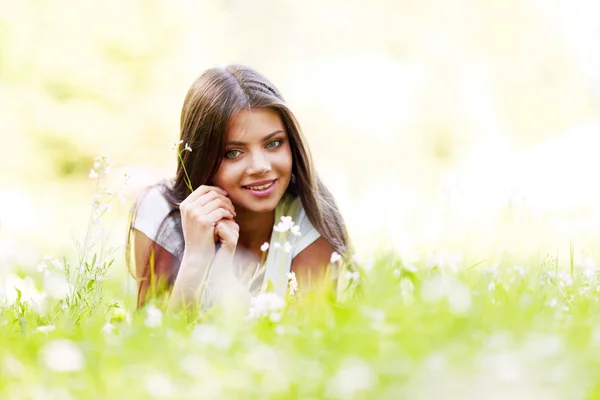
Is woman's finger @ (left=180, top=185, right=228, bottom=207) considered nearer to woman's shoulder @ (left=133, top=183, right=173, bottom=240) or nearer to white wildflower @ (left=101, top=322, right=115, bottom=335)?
woman's shoulder @ (left=133, top=183, right=173, bottom=240)

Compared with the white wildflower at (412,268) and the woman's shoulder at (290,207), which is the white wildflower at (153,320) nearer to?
the white wildflower at (412,268)

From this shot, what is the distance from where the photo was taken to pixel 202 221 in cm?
325

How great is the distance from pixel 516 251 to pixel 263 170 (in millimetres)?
1113

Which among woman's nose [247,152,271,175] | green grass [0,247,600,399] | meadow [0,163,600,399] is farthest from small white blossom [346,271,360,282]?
woman's nose [247,152,271,175]

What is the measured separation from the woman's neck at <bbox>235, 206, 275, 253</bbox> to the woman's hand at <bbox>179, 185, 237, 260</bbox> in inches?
17.7

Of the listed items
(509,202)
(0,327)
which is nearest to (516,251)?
(509,202)

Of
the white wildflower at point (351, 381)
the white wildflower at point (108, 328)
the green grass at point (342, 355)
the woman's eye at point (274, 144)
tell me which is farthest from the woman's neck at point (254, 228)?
the white wildflower at point (351, 381)

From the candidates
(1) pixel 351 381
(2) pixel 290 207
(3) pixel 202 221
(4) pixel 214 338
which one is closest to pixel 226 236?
(3) pixel 202 221

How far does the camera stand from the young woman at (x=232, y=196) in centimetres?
326

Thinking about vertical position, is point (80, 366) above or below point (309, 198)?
below

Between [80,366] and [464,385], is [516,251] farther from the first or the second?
[80,366]

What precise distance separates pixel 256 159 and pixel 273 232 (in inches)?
26.8

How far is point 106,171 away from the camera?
2.71 m

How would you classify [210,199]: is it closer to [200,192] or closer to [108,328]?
[200,192]
